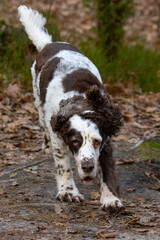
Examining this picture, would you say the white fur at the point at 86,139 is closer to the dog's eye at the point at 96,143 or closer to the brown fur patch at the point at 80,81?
the dog's eye at the point at 96,143

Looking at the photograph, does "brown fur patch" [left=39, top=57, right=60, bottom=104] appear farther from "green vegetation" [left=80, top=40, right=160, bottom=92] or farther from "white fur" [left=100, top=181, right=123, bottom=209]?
"green vegetation" [left=80, top=40, right=160, bottom=92]

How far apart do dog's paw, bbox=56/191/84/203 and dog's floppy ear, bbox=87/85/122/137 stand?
65 centimetres

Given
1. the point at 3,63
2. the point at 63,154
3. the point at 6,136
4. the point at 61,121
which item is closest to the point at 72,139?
the point at 61,121

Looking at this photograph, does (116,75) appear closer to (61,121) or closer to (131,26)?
(61,121)

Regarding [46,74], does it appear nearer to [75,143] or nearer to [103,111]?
[103,111]

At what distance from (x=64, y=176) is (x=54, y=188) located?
0.77 ft

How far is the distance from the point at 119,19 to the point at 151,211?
20.2ft

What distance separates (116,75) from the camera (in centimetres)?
928

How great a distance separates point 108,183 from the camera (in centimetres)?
454

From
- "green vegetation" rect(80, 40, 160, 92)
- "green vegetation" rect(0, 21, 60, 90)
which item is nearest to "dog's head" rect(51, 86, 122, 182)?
"green vegetation" rect(0, 21, 60, 90)

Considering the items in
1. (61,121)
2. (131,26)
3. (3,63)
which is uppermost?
(61,121)

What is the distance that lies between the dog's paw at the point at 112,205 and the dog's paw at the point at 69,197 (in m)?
0.34

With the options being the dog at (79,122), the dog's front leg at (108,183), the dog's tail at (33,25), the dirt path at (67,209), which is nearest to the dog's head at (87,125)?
the dog at (79,122)

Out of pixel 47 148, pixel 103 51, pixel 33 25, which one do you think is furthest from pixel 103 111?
pixel 103 51
